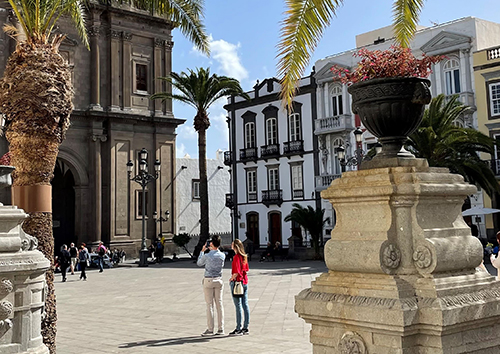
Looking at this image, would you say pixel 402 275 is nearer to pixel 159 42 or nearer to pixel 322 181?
pixel 322 181

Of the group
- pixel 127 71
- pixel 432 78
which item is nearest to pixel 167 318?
pixel 432 78

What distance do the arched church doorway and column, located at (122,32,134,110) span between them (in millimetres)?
6489

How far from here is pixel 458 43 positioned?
104 ft

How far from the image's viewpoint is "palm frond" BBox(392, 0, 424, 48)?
23.4 ft

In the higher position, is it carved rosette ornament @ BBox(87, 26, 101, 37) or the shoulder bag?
carved rosette ornament @ BBox(87, 26, 101, 37)

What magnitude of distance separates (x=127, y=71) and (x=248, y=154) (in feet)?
37.5

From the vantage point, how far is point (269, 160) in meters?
42.6

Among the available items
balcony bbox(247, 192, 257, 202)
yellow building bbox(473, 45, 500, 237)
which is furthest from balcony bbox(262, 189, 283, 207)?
yellow building bbox(473, 45, 500, 237)

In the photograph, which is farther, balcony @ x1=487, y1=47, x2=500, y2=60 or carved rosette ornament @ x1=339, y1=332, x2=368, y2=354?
balcony @ x1=487, y1=47, x2=500, y2=60

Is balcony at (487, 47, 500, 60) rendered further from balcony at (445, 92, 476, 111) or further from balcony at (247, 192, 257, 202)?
balcony at (247, 192, 257, 202)

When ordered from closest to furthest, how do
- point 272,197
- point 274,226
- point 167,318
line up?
point 167,318, point 272,197, point 274,226

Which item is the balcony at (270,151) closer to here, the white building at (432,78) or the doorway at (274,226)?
the white building at (432,78)

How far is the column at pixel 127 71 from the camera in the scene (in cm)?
3700

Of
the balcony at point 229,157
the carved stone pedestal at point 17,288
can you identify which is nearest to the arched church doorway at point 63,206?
the balcony at point 229,157
